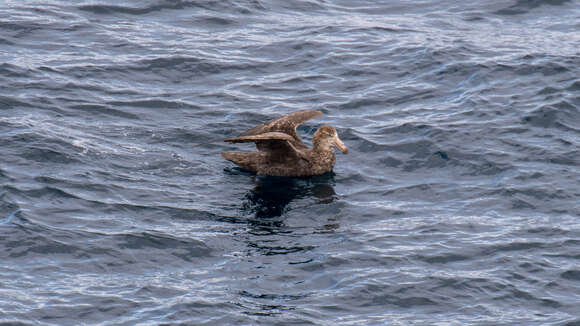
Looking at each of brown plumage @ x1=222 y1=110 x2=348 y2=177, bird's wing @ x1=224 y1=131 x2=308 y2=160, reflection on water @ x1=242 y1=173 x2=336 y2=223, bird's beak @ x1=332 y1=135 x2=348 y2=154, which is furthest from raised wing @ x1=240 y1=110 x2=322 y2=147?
reflection on water @ x1=242 y1=173 x2=336 y2=223

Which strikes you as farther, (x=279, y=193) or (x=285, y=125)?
(x=285, y=125)

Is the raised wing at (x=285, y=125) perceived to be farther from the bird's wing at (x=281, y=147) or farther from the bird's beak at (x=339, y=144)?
the bird's beak at (x=339, y=144)

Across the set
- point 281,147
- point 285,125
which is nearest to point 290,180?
point 281,147

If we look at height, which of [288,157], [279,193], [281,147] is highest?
[281,147]

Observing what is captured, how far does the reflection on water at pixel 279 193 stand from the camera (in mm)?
13344

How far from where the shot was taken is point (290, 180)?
14930 mm

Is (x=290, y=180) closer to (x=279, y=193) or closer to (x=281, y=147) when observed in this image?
(x=281, y=147)

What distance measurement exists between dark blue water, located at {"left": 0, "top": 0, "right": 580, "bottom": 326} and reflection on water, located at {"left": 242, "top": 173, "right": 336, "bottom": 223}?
0.19ft

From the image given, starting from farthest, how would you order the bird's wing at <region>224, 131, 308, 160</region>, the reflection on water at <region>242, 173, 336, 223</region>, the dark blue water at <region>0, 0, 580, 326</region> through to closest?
the bird's wing at <region>224, 131, 308, 160</region>
the reflection on water at <region>242, 173, 336, 223</region>
the dark blue water at <region>0, 0, 580, 326</region>

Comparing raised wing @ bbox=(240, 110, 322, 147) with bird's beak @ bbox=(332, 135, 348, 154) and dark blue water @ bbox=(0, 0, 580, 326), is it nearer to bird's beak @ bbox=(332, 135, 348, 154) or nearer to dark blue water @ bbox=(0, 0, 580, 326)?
bird's beak @ bbox=(332, 135, 348, 154)

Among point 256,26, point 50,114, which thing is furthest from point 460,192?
point 256,26

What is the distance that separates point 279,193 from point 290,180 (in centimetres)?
75

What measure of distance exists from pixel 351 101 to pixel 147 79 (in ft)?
13.4

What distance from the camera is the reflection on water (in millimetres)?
13344
